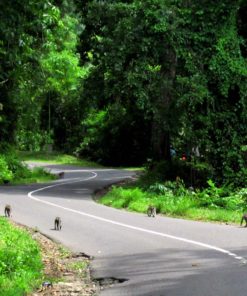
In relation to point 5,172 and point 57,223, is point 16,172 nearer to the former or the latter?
point 5,172

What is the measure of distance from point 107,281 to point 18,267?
1501 millimetres

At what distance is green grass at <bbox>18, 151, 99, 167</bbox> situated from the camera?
193 ft

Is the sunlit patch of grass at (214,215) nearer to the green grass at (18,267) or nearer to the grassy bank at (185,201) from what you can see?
the grassy bank at (185,201)

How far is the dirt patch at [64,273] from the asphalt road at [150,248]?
243 mm

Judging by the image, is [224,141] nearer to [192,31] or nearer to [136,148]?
[192,31]

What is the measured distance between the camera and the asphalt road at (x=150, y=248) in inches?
357

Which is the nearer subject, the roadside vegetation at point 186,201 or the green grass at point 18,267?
the green grass at point 18,267

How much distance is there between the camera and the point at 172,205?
66.5 feet

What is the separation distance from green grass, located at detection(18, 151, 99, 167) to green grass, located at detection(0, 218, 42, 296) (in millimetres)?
45222

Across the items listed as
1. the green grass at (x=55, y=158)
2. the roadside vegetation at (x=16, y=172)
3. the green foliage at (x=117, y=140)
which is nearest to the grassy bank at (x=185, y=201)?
the roadside vegetation at (x=16, y=172)

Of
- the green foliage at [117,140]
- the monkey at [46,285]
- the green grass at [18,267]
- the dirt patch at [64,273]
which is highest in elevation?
the green foliage at [117,140]

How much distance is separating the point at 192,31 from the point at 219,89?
9.71 ft

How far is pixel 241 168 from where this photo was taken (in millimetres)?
25703

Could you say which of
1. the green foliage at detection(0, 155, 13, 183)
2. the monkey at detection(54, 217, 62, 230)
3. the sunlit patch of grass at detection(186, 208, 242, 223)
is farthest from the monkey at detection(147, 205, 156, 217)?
the green foliage at detection(0, 155, 13, 183)
